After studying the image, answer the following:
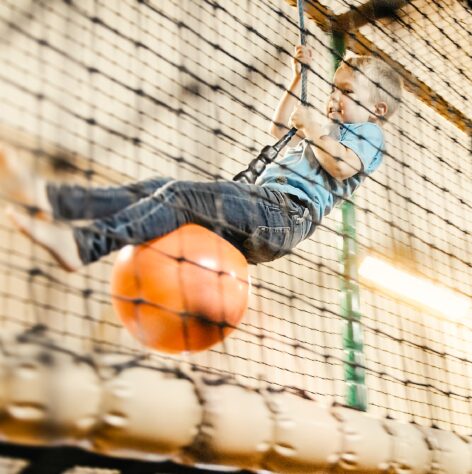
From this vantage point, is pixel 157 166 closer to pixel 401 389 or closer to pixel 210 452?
pixel 401 389

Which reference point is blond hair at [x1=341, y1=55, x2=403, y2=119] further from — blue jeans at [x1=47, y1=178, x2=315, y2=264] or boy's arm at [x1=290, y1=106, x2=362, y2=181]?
blue jeans at [x1=47, y1=178, x2=315, y2=264]

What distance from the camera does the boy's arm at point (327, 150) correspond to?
5.07 feet

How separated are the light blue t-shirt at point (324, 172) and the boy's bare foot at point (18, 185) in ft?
2.13

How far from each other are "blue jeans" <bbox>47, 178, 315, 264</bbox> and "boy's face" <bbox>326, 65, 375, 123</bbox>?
308 millimetres

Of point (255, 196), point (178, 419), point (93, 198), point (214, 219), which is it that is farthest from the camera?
point (255, 196)

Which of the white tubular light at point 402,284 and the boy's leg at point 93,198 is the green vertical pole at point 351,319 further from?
the white tubular light at point 402,284

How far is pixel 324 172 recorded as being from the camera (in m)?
1.70

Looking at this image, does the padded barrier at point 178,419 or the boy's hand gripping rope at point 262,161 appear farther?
the boy's hand gripping rope at point 262,161

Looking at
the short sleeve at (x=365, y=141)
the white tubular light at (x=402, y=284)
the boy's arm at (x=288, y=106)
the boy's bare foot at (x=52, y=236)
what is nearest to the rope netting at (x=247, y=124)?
the white tubular light at (x=402, y=284)

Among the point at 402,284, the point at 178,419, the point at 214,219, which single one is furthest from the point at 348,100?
the point at 402,284

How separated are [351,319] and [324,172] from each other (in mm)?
381

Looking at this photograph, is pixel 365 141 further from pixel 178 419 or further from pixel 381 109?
pixel 178 419

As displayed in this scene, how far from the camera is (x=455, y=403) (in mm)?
3816

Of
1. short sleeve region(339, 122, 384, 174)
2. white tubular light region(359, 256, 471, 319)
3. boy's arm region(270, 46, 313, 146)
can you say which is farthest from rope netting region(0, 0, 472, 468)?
short sleeve region(339, 122, 384, 174)
